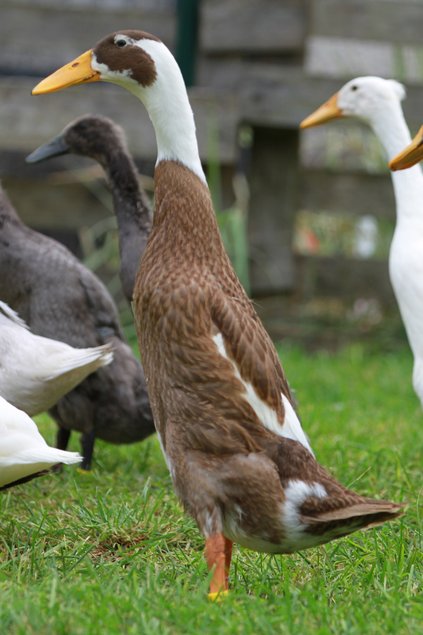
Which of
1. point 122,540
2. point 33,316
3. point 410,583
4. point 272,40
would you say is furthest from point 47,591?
point 272,40

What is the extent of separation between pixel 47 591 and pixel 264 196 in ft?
17.5

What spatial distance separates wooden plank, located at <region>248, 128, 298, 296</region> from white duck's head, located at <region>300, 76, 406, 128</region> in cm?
245

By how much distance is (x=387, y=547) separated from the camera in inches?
129

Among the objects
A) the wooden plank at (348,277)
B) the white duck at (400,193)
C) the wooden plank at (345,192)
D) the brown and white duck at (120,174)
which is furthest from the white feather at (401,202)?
the wooden plank at (348,277)

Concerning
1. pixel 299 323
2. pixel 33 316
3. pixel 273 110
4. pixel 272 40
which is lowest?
pixel 299 323

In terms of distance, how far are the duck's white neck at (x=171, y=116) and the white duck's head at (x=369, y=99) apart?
2027 mm

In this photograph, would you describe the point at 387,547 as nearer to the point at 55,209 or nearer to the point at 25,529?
the point at 25,529

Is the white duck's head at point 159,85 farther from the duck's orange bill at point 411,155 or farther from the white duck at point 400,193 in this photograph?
the white duck at point 400,193

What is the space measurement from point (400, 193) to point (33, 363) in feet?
5.78

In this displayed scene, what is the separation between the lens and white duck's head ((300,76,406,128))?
4.94m

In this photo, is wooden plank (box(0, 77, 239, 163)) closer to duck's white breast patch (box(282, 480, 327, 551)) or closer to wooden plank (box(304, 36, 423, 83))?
wooden plank (box(304, 36, 423, 83))

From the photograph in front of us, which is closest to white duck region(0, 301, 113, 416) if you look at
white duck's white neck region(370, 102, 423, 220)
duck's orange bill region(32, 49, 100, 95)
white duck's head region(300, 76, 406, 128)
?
duck's orange bill region(32, 49, 100, 95)

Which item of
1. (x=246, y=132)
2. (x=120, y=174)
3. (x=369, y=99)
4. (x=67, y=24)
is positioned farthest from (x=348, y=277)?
(x=120, y=174)

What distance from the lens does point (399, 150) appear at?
4.80 m
